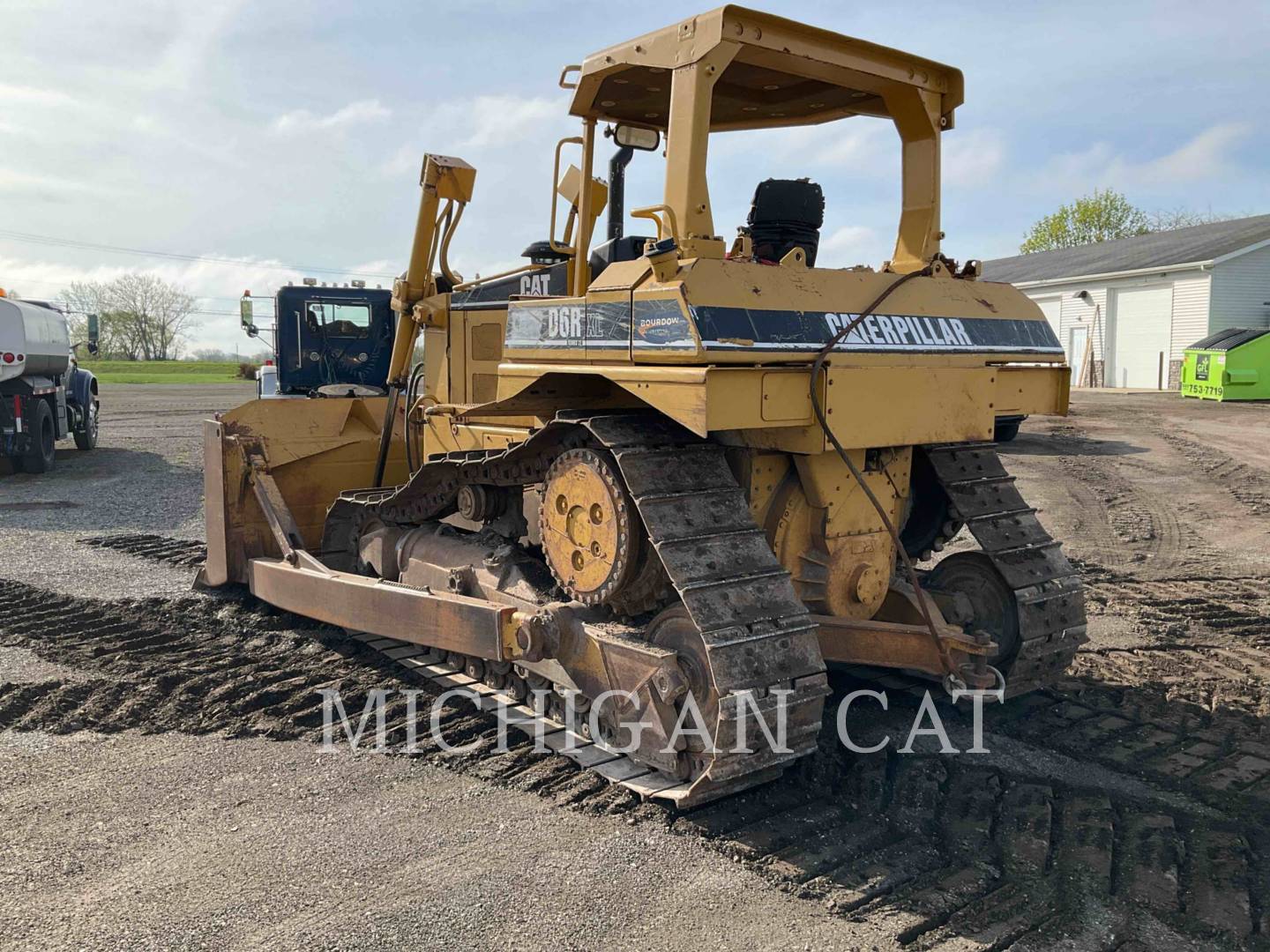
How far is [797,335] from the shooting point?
398cm

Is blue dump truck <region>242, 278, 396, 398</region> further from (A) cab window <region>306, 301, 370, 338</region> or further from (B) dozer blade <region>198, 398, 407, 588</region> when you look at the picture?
(B) dozer blade <region>198, 398, 407, 588</region>

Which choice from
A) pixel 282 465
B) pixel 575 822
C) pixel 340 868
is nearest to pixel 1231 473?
pixel 282 465

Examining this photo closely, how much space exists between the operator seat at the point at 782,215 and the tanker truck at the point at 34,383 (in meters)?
13.2

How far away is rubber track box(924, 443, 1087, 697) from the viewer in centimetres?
487

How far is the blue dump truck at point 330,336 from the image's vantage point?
14.1 meters

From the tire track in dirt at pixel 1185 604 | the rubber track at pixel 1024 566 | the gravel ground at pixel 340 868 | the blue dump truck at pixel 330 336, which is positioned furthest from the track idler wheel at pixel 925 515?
the blue dump truck at pixel 330 336

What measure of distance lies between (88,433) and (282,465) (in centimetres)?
1300

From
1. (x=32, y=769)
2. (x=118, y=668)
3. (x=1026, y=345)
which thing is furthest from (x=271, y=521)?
(x=1026, y=345)

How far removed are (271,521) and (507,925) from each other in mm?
3958

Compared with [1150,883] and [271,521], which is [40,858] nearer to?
[271,521]

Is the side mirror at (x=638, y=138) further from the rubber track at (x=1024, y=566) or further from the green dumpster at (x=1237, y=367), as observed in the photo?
the green dumpster at (x=1237, y=367)

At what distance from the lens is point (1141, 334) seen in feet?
104

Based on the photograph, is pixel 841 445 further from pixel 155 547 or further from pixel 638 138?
pixel 155 547

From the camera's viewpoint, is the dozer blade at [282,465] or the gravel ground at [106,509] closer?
the dozer blade at [282,465]
